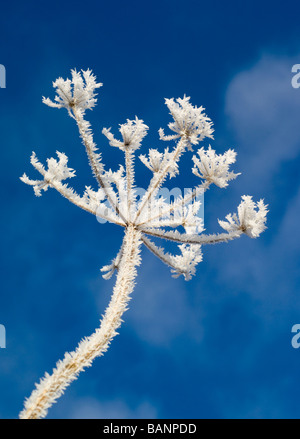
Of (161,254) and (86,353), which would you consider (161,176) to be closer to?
(161,254)

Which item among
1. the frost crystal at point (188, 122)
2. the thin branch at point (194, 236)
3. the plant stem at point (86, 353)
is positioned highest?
the frost crystal at point (188, 122)

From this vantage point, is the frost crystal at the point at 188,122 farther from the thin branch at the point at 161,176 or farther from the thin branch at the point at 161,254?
the thin branch at the point at 161,254

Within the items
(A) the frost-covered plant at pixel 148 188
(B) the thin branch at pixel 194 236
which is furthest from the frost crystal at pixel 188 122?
(B) the thin branch at pixel 194 236

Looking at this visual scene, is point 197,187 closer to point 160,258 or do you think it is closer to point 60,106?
point 160,258

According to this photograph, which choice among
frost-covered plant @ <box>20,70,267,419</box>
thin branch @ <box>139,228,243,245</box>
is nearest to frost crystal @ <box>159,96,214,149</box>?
frost-covered plant @ <box>20,70,267,419</box>

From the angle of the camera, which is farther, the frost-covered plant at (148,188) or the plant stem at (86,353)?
the frost-covered plant at (148,188)

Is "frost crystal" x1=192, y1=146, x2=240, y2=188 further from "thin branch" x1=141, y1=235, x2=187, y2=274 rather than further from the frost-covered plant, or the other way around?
"thin branch" x1=141, y1=235, x2=187, y2=274

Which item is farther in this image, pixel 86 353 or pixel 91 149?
pixel 91 149

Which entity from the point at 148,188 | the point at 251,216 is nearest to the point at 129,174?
the point at 148,188
